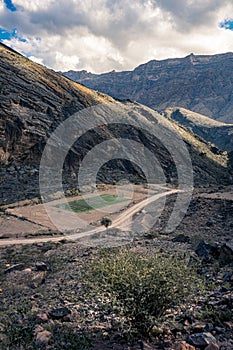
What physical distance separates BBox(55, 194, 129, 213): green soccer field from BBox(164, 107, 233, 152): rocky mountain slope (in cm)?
9967

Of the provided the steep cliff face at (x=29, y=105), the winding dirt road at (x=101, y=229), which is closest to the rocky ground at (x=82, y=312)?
the winding dirt road at (x=101, y=229)

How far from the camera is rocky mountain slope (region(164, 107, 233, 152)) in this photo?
5802 inches

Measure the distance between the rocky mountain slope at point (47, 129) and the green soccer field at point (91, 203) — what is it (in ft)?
19.7

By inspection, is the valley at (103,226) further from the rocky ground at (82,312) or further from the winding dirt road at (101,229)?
the winding dirt road at (101,229)

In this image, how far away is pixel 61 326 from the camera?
25.8ft

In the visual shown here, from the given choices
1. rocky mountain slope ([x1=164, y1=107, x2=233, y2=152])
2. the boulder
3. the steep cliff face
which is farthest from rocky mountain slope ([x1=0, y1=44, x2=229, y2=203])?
rocky mountain slope ([x1=164, y1=107, x2=233, y2=152])

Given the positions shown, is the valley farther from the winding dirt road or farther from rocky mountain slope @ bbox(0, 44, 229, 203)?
rocky mountain slope @ bbox(0, 44, 229, 203)

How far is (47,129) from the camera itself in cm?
5697

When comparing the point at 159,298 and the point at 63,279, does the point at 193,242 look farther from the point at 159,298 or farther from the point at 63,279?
the point at 159,298

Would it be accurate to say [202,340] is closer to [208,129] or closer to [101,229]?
[101,229]

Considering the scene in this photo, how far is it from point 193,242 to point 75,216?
20201mm

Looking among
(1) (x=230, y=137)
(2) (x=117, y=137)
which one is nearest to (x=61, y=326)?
(2) (x=117, y=137)

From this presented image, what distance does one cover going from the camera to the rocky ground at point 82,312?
22.1ft

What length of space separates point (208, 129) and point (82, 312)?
171 m
